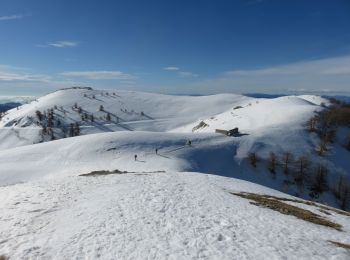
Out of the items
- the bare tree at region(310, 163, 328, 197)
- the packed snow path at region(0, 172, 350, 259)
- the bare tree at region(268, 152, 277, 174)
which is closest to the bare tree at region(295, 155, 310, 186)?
the bare tree at region(310, 163, 328, 197)

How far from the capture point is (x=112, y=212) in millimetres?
19609

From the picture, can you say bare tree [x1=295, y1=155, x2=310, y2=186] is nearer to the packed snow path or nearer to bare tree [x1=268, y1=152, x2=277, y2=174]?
bare tree [x1=268, y1=152, x2=277, y2=174]

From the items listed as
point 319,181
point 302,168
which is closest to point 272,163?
point 302,168

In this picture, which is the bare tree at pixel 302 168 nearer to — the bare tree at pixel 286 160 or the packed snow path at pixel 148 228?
the bare tree at pixel 286 160

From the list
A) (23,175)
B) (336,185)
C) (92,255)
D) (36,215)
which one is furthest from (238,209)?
(336,185)

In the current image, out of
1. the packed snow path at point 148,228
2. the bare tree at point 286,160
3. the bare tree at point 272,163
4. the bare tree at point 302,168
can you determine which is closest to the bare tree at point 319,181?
the bare tree at point 302,168

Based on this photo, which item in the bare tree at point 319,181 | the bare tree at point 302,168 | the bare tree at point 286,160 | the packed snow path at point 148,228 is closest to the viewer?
the packed snow path at point 148,228

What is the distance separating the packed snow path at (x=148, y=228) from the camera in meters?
14.3

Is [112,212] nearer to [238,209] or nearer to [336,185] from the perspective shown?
[238,209]

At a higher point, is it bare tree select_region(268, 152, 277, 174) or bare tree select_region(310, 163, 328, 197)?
bare tree select_region(268, 152, 277, 174)

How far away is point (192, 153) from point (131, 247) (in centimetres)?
7170

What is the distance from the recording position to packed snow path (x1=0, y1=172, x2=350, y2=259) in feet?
47.1

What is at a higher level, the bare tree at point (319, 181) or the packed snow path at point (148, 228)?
the packed snow path at point (148, 228)

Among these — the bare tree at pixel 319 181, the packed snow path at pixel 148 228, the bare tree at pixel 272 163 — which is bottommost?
the bare tree at pixel 319 181
